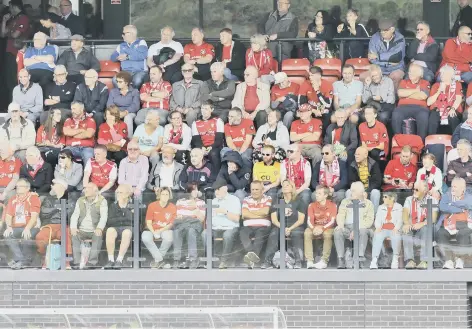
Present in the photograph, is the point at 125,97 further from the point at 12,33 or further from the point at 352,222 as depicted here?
the point at 352,222

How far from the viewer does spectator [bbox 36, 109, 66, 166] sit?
86.6 feet

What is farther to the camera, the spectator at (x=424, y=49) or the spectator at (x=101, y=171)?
the spectator at (x=424, y=49)

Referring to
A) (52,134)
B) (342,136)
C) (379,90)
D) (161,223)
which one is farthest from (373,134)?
(52,134)

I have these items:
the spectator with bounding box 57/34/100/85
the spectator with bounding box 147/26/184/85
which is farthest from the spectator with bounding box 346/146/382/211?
the spectator with bounding box 57/34/100/85

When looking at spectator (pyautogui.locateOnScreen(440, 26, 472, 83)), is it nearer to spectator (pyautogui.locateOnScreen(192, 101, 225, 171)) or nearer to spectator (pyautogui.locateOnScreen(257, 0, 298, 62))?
spectator (pyautogui.locateOnScreen(257, 0, 298, 62))

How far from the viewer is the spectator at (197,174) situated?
2510 centimetres

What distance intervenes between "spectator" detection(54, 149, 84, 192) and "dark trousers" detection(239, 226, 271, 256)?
2.60 metres

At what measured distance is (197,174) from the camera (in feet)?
82.6

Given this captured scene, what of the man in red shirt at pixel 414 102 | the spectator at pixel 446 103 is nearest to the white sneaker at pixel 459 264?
the man in red shirt at pixel 414 102

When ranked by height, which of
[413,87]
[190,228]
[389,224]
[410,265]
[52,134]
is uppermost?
[413,87]

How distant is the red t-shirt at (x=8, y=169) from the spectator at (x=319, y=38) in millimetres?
4900

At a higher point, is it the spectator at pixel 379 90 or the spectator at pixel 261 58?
the spectator at pixel 261 58

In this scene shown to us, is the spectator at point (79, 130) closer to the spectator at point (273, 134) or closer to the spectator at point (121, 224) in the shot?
the spectator at point (121, 224)

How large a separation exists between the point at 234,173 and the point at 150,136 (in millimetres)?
1693
